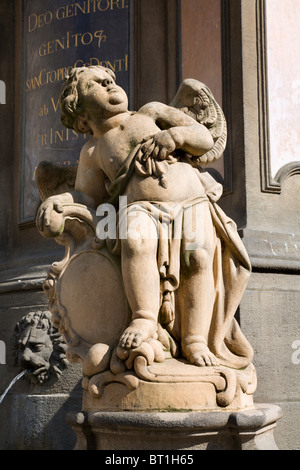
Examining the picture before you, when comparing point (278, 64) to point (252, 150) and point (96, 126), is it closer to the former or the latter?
point (252, 150)

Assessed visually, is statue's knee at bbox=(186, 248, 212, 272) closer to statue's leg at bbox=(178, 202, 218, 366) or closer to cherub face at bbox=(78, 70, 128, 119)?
statue's leg at bbox=(178, 202, 218, 366)

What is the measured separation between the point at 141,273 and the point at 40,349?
7.50 feet

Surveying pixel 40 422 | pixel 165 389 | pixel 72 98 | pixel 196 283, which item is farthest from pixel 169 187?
pixel 40 422

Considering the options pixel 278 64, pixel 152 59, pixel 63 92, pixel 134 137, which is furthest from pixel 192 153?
pixel 152 59

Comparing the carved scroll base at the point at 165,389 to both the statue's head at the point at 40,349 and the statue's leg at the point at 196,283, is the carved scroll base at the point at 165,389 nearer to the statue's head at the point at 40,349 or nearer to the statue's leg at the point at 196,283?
the statue's leg at the point at 196,283

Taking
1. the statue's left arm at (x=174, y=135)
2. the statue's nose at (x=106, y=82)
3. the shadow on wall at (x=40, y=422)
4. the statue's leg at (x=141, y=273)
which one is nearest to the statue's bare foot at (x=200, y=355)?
the statue's leg at (x=141, y=273)

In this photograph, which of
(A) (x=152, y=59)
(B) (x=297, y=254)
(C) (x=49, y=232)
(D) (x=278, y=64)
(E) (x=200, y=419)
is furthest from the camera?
(A) (x=152, y=59)

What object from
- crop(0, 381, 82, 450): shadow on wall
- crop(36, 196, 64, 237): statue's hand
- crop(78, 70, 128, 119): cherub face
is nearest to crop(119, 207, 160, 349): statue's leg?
crop(36, 196, 64, 237): statue's hand

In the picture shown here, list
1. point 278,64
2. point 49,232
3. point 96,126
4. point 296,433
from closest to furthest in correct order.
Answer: point 49,232, point 96,126, point 296,433, point 278,64

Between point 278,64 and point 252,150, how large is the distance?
835 mm

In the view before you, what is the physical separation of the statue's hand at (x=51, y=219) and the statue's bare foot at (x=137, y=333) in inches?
27.6

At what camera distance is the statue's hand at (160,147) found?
3928mm

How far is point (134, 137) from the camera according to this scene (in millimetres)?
4082

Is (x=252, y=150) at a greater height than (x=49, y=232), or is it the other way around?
(x=252, y=150)
